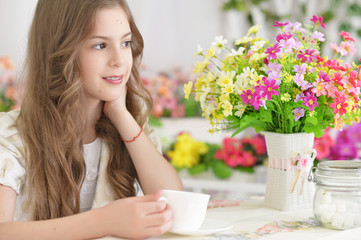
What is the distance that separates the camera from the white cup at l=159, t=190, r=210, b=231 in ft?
3.73

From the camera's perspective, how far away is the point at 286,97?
132cm

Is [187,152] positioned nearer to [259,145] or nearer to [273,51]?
[259,145]

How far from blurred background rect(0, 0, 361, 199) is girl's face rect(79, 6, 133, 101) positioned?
1886 mm

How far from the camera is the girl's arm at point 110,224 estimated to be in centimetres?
114

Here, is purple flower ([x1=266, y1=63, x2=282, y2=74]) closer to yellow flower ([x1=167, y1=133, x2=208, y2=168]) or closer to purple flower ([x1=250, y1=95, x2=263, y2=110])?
purple flower ([x1=250, y1=95, x2=263, y2=110])

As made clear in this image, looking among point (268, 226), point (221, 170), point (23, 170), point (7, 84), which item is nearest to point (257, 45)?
point (268, 226)

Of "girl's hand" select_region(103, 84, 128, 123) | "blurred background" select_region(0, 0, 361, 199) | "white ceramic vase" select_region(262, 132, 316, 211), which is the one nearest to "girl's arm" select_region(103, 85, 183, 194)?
"girl's hand" select_region(103, 84, 128, 123)

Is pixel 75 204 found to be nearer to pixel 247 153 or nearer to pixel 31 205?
pixel 31 205

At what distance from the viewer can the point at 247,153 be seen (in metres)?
3.26

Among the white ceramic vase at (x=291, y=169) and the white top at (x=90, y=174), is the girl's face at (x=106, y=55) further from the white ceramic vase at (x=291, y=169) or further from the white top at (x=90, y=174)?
the white ceramic vase at (x=291, y=169)

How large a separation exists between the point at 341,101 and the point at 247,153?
77.7 inches

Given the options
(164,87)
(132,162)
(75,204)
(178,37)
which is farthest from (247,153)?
(75,204)

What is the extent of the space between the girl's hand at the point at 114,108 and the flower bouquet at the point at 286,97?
252 mm

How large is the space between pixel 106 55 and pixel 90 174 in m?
0.39
